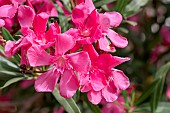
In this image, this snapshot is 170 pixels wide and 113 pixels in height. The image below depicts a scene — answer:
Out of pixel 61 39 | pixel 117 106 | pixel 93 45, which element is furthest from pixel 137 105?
pixel 61 39

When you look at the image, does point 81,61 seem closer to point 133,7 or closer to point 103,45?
point 103,45

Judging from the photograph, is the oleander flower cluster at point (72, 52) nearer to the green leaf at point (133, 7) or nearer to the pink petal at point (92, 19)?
the pink petal at point (92, 19)

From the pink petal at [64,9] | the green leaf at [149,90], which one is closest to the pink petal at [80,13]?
the pink petal at [64,9]

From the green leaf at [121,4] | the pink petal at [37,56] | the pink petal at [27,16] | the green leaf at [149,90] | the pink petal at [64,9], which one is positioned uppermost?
the pink petal at [27,16]

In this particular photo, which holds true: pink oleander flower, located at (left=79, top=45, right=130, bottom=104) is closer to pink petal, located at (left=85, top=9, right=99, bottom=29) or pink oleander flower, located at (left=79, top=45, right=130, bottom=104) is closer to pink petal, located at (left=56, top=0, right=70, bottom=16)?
pink petal, located at (left=85, top=9, right=99, bottom=29)

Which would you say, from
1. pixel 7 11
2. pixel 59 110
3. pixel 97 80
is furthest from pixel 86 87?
pixel 59 110

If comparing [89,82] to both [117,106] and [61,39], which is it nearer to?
[61,39]
